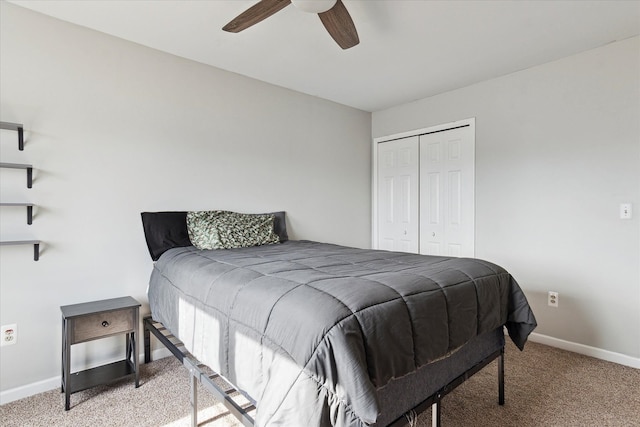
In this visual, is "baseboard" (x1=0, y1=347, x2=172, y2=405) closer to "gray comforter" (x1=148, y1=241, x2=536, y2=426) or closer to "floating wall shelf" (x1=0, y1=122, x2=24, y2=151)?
"gray comforter" (x1=148, y1=241, x2=536, y2=426)

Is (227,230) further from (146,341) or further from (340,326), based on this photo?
(340,326)

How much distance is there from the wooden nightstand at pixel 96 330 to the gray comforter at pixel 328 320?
289 millimetres

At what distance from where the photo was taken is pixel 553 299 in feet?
9.58

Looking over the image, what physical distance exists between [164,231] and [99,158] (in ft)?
2.18

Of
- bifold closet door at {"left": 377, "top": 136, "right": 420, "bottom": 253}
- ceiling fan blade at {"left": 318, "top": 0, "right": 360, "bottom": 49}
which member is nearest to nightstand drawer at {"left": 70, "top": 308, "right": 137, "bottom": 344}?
ceiling fan blade at {"left": 318, "top": 0, "right": 360, "bottom": 49}

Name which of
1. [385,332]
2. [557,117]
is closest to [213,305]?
[385,332]

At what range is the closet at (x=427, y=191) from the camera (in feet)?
11.4

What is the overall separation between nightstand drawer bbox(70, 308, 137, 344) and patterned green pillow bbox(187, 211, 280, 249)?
66 centimetres

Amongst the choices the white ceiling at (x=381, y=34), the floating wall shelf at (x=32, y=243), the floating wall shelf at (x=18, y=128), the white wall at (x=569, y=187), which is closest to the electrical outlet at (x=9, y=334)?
the floating wall shelf at (x=32, y=243)

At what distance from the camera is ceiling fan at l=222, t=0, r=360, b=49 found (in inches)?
69.3

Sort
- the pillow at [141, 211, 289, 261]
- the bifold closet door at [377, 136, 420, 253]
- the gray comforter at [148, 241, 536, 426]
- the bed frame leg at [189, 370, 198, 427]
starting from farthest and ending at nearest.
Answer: the bifold closet door at [377, 136, 420, 253], the pillow at [141, 211, 289, 261], the bed frame leg at [189, 370, 198, 427], the gray comforter at [148, 241, 536, 426]

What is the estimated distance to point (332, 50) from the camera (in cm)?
268

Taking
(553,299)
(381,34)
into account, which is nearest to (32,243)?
(381,34)

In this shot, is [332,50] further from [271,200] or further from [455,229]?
[455,229]
